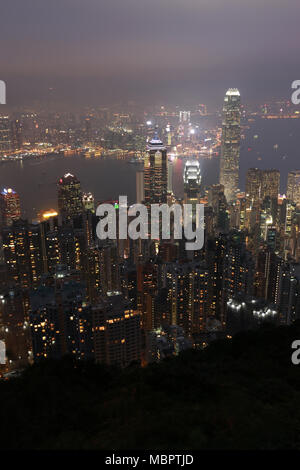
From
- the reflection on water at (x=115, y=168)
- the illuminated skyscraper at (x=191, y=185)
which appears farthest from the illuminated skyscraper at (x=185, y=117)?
the illuminated skyscraper at (x=191, y=185)

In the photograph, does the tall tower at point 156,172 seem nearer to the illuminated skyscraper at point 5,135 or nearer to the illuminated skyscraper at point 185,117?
the illuminated skyscraper at point 185,117

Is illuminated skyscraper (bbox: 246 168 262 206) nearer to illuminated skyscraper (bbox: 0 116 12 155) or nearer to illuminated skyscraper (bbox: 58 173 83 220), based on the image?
illuminated skyscraper (bbox: 58 173 83 220)

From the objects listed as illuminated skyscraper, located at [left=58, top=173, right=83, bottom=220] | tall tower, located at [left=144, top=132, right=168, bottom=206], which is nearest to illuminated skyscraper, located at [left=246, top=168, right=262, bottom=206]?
tall tower, located at [left=144, top=132, right=168, bottom=206]

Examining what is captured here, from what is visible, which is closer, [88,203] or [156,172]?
[88,203]

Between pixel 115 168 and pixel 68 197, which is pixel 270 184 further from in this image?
pixel 68 197

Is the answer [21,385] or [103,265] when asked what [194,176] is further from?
[21,385]

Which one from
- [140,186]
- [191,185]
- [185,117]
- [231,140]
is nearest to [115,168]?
[140,186]

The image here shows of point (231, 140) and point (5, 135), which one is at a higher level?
point (231, 140)
